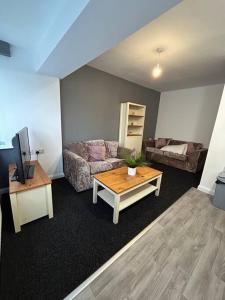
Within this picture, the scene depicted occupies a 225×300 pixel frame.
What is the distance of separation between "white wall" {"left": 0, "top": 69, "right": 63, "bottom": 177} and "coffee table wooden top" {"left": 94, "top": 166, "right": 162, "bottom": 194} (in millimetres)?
1260

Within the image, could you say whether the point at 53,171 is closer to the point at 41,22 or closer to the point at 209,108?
the point at 41,22

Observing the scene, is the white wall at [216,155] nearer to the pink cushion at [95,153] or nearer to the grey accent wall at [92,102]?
the pink cushion at [95,153]

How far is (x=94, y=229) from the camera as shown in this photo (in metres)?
1.64

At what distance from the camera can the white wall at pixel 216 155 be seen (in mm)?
2295

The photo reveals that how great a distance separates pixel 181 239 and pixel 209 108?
3.81 metres

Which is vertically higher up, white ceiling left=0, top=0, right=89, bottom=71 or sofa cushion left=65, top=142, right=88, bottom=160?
white ceiling left=0, top=0, right=89, bottom=71

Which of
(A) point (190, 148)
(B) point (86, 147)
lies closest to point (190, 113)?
(A) point (190, 148)

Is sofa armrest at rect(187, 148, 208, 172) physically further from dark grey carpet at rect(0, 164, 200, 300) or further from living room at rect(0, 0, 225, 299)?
dark grey carpet at rect(0, 164, 200, 300)

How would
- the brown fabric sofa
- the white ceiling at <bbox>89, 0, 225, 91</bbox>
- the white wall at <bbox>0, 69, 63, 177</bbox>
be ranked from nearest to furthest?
the white ceiling at <bbox>89, 0, 225, 91</bbox> → the white wall at <bbox>0, 69, 63, 177</bbox> → the brown fabric sofa

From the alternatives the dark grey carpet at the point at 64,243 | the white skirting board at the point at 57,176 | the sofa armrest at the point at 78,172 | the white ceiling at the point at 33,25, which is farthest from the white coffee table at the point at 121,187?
the white ceiling at the point at 33,25

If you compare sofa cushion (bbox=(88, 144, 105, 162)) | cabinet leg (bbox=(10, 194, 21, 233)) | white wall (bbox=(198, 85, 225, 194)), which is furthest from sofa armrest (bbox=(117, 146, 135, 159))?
cabinet leg (bbox=(10, 194, 21, 233))

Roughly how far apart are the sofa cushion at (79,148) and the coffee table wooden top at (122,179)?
96 cm

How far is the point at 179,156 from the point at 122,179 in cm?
245

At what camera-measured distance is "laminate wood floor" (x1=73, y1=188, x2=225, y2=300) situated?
3.49 feet
